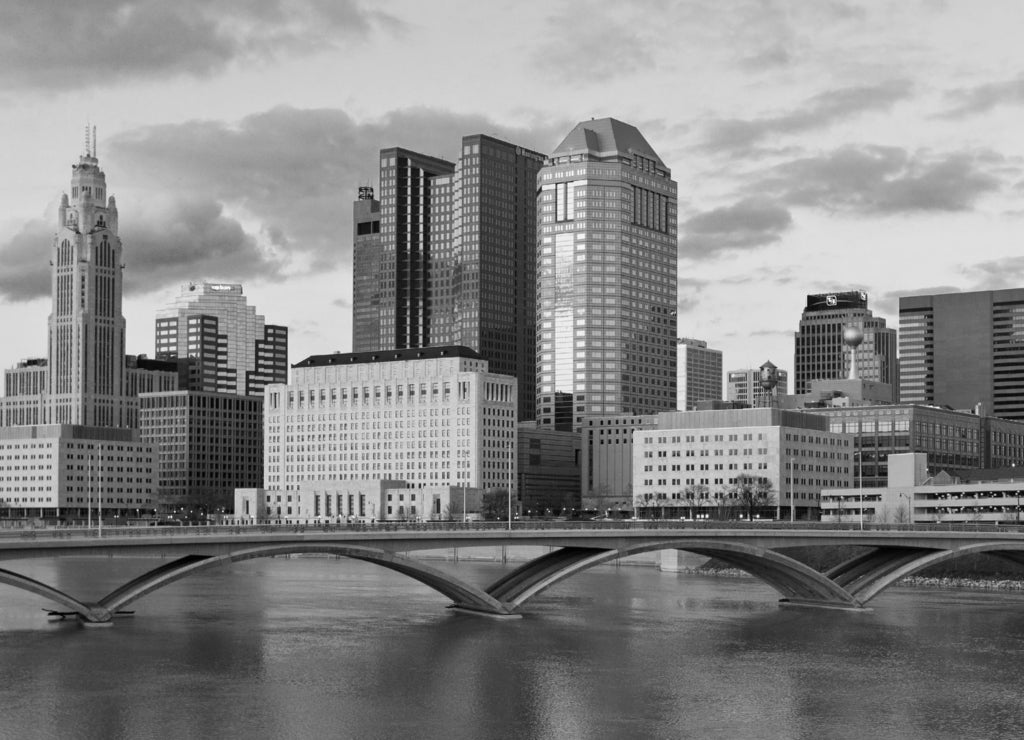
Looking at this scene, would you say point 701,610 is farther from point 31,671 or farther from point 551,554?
point 31,671

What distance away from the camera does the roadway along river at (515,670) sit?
7612cm

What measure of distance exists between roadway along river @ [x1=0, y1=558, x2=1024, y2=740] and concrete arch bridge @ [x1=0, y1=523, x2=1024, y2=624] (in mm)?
2562

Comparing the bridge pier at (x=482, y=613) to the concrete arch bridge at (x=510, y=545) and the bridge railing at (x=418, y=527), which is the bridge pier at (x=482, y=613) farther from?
the bridge railing at (x=418, y=527)

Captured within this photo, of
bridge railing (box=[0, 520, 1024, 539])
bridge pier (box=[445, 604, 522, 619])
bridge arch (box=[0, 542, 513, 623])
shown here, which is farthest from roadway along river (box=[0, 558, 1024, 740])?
bridge railing (box=[0, 520, 1024, 539])

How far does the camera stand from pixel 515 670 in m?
91.7

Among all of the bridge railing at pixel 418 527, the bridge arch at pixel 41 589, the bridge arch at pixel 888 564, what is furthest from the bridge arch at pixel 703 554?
the bridge arch at pixel 41 589

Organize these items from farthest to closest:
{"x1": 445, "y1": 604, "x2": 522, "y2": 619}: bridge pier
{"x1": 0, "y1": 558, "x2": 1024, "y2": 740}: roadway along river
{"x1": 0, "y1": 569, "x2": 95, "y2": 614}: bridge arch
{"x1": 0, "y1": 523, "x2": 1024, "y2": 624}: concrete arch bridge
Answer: {"x1": 445, "y1": 604, "x2": 522, "y2": 619}: bridge pier → {"x1": 0, "y1": 523, "x2": 1024, "y2": 624}: concrete arch bridge → {"x1": 0, "y1": 569, "x2": 95, "y2": 614}: bridge arch → {"x1": 0, "y1": 558, "x2": 1024, "y2": 740}: roadway along river

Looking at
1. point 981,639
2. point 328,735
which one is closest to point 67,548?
point 328,735

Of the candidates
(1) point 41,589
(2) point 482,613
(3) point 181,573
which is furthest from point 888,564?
(1) point 41,589

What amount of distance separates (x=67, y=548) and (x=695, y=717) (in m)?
42.7

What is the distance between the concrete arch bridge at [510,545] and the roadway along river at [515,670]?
2.56 m

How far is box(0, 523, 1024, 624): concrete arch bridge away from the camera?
103062 millimetres

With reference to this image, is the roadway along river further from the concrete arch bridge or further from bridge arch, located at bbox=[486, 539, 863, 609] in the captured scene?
bridge arch, located at bbox=[486, 539, 863, 609]

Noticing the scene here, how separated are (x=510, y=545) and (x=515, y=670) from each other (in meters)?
30.9
